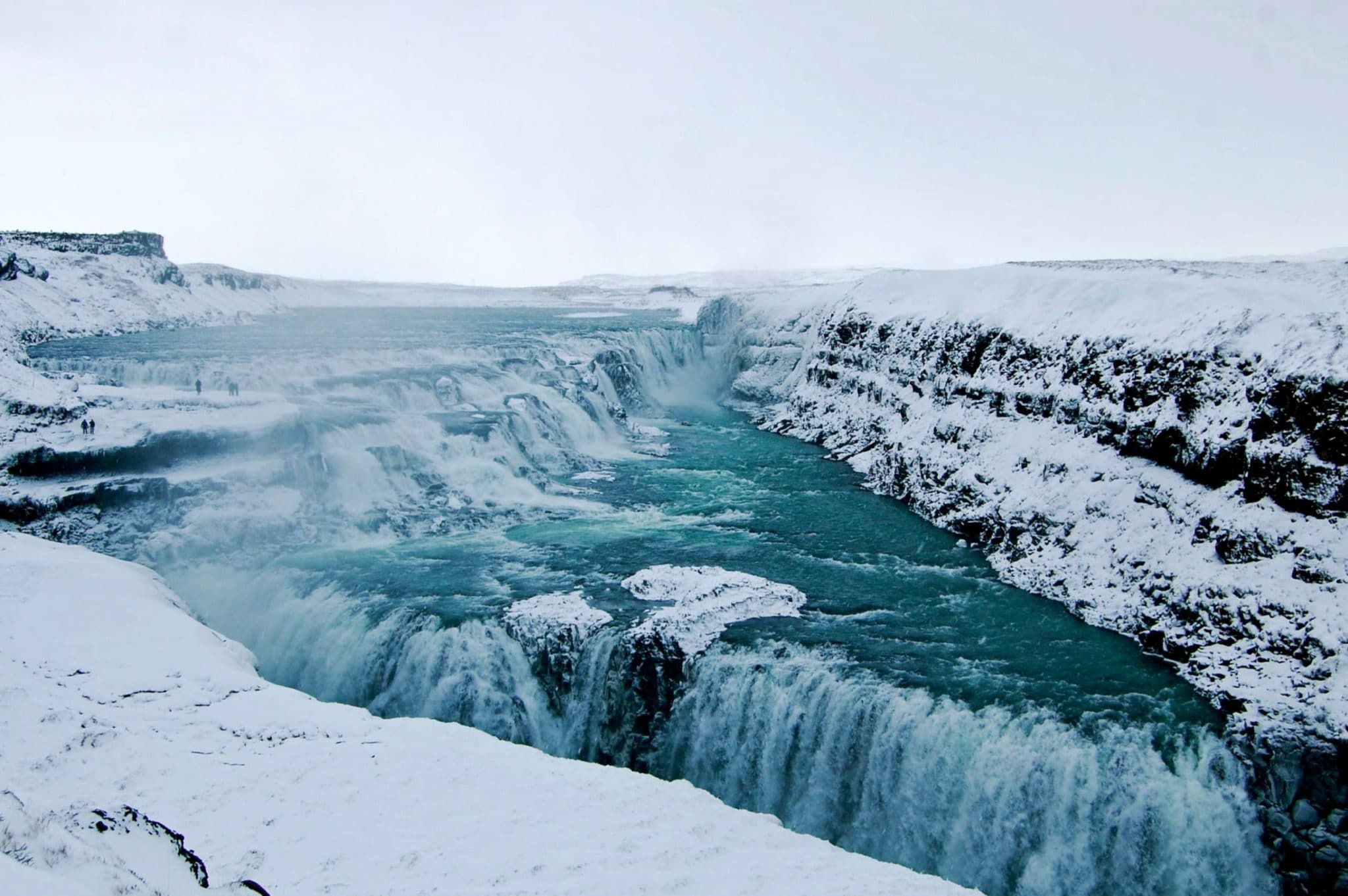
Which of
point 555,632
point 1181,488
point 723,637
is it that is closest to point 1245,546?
point 1181,488

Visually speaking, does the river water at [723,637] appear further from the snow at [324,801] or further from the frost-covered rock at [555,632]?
the snow at [324,801]

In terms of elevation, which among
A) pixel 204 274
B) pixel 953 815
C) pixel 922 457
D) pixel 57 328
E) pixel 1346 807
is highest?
pixel 204 274

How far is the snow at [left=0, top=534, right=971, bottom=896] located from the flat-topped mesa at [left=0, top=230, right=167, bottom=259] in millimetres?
81930

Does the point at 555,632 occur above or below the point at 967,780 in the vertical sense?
above

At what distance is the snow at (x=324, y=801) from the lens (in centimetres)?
723

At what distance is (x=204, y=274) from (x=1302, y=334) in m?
101

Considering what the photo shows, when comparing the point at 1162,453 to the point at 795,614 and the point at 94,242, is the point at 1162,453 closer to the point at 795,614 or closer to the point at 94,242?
the point at 795,614

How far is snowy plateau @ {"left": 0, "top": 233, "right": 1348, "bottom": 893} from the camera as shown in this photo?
7.76 m

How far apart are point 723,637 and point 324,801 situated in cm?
868

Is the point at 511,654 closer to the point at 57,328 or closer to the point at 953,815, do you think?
the point at 953,815

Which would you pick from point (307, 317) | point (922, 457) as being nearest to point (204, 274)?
point (307, 317)

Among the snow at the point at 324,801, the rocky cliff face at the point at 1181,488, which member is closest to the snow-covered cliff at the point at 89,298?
the snow at the point at 324,801

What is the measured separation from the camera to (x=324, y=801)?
855cm

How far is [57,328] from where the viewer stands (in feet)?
176
